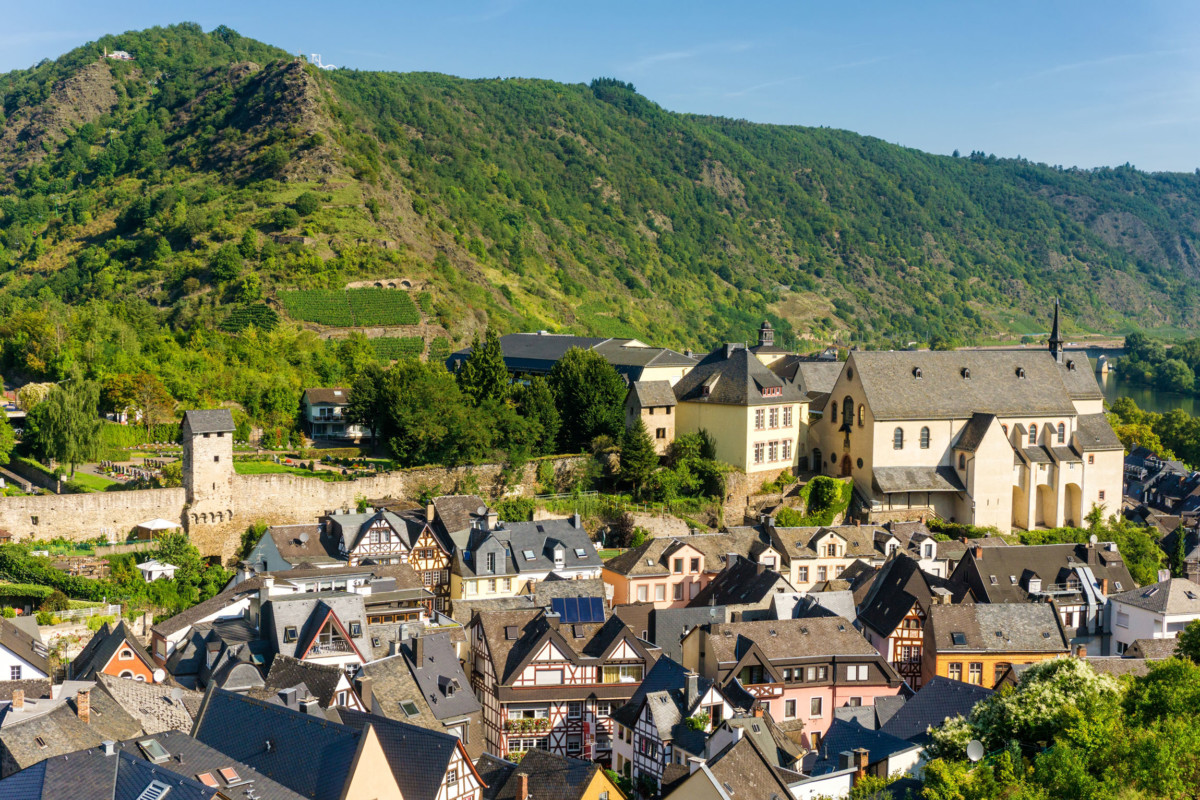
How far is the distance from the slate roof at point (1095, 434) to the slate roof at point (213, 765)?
57.4 metres

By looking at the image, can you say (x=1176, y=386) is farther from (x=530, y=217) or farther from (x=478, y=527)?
(x=478, y=527)

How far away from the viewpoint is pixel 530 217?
184 metres

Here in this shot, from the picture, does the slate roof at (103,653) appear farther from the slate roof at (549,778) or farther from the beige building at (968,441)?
the beige building at (968,441)

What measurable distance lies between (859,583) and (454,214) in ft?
364

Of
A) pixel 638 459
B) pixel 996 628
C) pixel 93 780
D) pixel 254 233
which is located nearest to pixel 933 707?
pixel 996 628

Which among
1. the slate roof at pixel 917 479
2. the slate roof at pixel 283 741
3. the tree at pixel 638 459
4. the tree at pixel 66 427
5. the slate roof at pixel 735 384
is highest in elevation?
the slate roof at pixel 735 384

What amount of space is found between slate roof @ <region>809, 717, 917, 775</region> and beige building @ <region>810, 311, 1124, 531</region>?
1166 inches

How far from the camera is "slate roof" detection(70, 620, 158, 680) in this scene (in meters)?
42.0

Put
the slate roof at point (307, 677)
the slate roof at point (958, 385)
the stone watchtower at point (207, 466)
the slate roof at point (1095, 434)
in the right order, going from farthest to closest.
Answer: the slate roof at point (1095, 434) < the slate roof at point (958, 385) < the stone watchtower at point (207, 466) < the slate roof at point (307, 677)

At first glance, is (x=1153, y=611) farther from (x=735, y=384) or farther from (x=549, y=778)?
(x=549, y=778)

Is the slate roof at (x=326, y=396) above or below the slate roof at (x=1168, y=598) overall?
above

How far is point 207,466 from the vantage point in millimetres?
55094

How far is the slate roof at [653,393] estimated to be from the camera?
70000 millimetres

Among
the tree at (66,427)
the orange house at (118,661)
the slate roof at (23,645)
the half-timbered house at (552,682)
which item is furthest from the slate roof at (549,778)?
the tree at (66,427)
